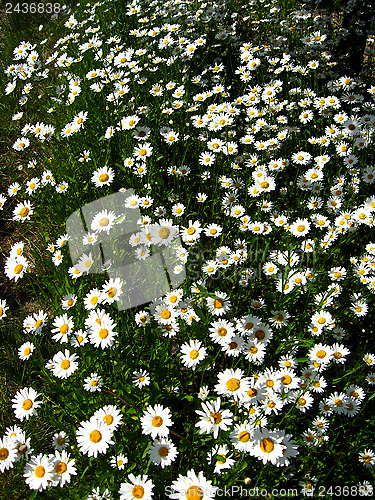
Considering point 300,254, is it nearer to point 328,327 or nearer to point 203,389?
point 328,327

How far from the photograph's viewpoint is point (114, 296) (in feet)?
7.44

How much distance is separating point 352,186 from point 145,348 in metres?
2.32

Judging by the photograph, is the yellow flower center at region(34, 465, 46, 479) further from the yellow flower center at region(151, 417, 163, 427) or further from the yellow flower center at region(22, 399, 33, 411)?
the yellow flower center at region(151, 417, 163, 427)

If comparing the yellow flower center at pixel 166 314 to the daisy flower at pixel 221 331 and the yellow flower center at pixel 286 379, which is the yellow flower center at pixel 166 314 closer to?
the daisy flower at pixel 221 331

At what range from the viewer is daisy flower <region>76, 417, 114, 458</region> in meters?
1.77

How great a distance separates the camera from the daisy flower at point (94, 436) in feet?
5.80

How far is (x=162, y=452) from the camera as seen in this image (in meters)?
1.81

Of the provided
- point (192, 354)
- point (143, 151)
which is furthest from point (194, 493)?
point (143, 151)

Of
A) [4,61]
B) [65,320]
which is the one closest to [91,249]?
[65,320]

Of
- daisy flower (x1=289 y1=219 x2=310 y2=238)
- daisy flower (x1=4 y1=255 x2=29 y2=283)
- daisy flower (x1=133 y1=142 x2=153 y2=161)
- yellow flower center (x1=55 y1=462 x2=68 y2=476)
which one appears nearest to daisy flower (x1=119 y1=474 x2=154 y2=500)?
yellow flower center (x1=55 y1=462 x2=68 y2=476)

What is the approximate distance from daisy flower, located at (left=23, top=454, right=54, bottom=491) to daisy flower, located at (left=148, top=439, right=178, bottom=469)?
53cm

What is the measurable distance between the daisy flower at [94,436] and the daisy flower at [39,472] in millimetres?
200

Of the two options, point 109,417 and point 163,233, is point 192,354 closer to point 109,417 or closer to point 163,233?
point 109,417

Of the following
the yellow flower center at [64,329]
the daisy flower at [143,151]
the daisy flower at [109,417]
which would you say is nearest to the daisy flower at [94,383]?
the daisy flower at [109,417]
